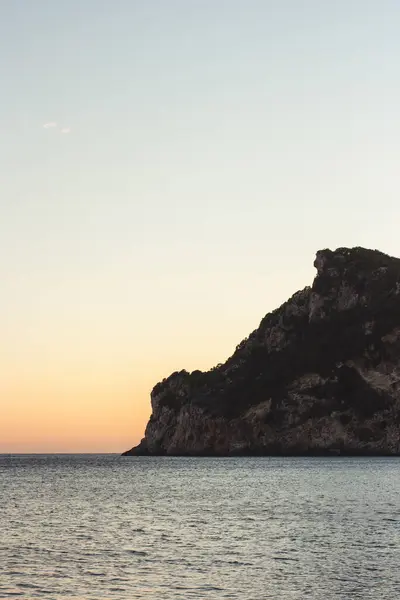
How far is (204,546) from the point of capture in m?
58.9

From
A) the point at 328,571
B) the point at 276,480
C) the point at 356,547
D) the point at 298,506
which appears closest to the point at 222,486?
the point at 276,480

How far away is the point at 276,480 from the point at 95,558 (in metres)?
97.2

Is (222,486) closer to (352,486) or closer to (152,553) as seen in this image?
(352,486)

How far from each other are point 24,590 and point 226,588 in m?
9.87

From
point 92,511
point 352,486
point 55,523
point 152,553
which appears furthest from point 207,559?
point 352,486

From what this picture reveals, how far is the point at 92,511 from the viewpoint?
89.2 m

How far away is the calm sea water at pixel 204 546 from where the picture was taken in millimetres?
43156

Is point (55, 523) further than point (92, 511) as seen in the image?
No

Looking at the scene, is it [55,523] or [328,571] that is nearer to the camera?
[328,571]

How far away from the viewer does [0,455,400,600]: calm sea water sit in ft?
142

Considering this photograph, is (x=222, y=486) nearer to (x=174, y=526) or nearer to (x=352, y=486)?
(x=352, y=486)

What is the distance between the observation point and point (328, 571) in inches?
1908

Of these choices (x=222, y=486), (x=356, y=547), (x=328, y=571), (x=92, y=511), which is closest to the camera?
(x=328, y=571)

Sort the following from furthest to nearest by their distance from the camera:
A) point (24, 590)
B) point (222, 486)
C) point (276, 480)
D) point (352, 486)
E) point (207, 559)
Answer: point (276, 480), point (222, 486), point (352, 486), point (207, 559), point (24, 590)
